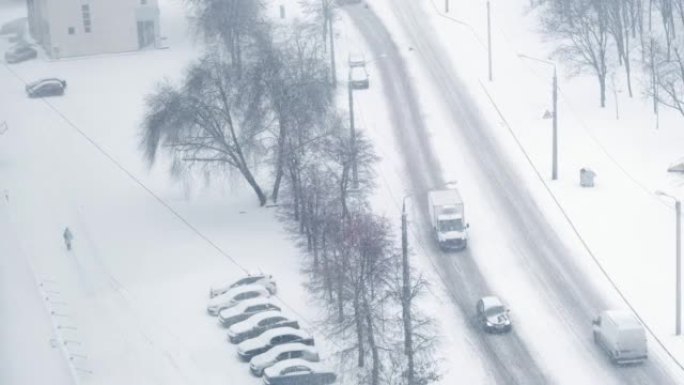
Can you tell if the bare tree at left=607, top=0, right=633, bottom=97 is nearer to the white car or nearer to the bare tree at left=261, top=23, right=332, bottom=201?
the white car

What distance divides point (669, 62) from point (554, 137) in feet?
40.4

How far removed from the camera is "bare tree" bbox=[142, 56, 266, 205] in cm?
6506

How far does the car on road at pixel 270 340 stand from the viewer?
50812 millimetres

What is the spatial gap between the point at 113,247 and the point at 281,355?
49.3 feet

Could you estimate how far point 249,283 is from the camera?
56656 millimetres

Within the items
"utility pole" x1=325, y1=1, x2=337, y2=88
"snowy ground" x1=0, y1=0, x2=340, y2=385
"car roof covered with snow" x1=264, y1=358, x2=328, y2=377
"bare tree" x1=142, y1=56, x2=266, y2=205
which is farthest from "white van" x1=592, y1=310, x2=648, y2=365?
"utility pole" x1=325, y1=1, x2=337, y2=88

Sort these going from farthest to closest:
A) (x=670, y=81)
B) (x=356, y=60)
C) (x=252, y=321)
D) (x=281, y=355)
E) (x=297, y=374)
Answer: (x=356, y=60), (x=670, y=81), (x=252, y=321), (x=281, y=355), (x=297, y=374)

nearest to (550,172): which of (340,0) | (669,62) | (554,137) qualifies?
(554,137)

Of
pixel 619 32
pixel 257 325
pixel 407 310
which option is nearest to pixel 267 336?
pixel 257 325

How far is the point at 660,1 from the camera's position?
82875 mm

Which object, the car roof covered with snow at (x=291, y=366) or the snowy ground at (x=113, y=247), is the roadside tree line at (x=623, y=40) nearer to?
the snowy ground at (x=113, y=247)

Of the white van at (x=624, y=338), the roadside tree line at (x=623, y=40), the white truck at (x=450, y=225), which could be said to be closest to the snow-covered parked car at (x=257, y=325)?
the white truck at (x=450, y=225)

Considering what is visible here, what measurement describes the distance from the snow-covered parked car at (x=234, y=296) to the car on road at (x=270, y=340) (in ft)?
12.6

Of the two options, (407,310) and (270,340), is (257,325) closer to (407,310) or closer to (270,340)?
(270,340)
